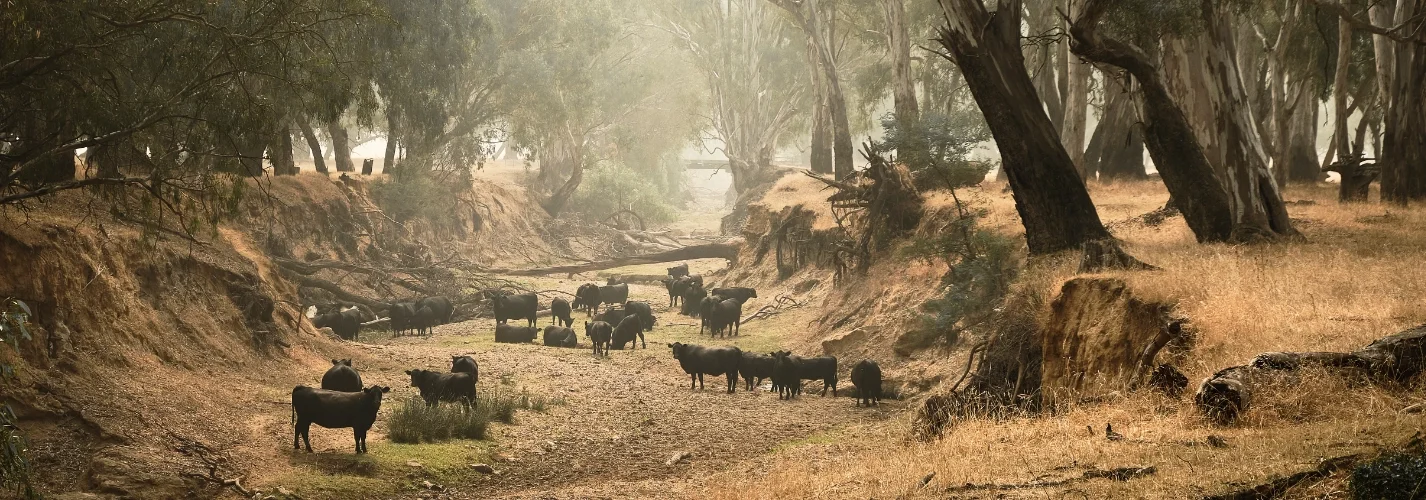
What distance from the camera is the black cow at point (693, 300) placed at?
98.9 ft

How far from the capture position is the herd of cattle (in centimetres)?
1290

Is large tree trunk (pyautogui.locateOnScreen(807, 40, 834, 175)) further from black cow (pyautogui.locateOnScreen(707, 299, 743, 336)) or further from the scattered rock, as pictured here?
the scattered rock

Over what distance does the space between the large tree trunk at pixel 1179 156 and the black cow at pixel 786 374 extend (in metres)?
6.77

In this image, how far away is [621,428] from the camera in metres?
16.0

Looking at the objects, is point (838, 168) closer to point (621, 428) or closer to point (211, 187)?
point (621, 428)

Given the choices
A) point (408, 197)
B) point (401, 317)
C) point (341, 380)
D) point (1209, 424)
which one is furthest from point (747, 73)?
point (1209, 424)

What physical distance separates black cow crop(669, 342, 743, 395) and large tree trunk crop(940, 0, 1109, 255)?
19.2 ft

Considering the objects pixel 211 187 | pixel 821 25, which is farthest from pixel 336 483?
pixel 821 25

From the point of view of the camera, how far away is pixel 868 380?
687 inches

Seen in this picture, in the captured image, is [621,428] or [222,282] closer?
[621,428]

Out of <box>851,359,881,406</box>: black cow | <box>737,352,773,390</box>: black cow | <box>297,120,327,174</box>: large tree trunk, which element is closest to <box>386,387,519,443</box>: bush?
<box>737,352,773,390</box>: black cow

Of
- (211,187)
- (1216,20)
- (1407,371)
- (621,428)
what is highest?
(1216,20)

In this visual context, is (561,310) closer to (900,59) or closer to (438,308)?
(438,308)

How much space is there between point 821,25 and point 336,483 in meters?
31.6
